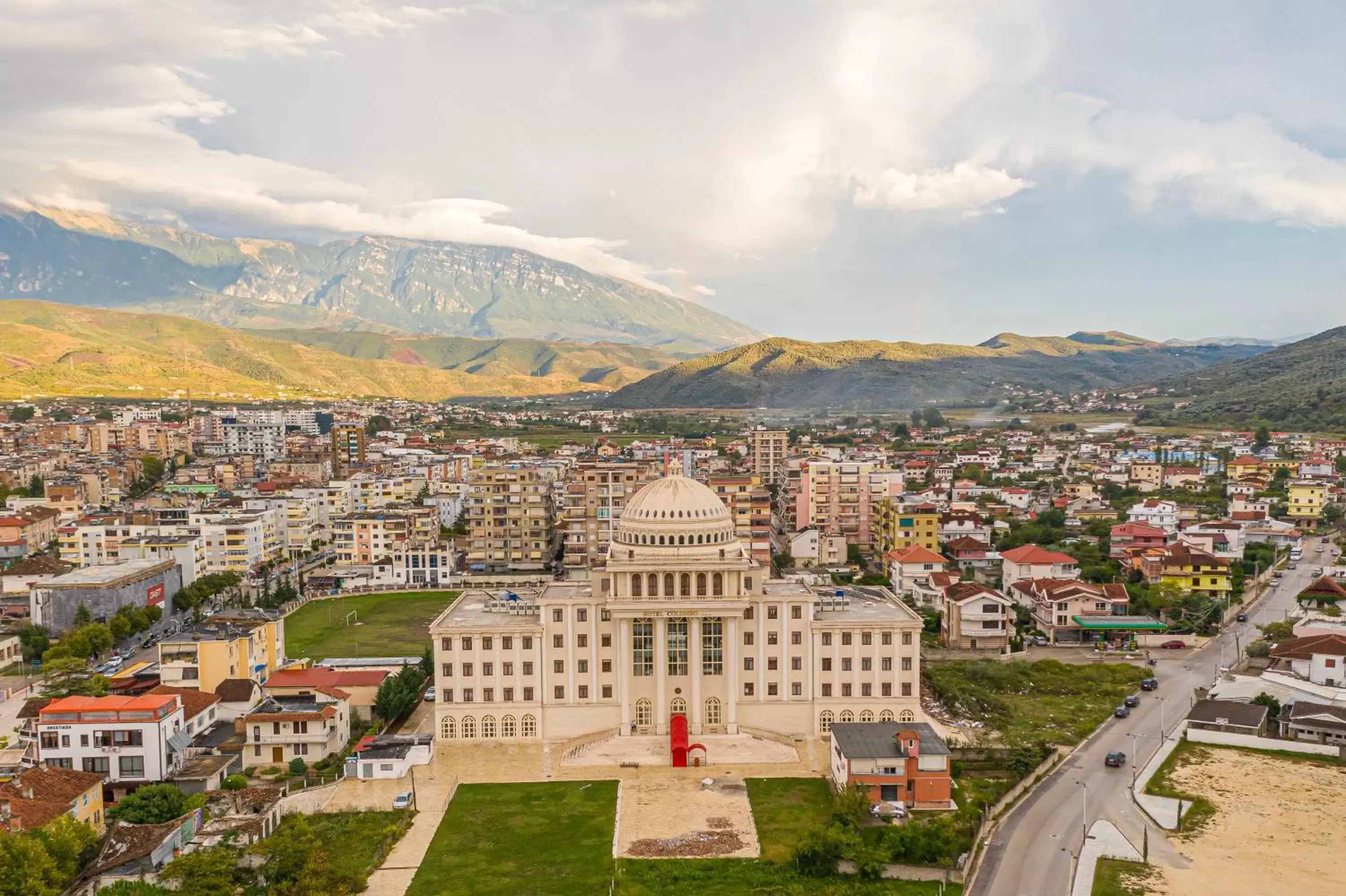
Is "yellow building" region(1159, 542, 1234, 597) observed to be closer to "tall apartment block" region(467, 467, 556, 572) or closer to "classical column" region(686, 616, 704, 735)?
"classical column" region(686, 616, 704, 735)

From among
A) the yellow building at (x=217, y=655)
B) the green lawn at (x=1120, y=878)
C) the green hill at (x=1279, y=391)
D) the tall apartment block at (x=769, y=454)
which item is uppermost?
the green hill at (x=1279, y=391)

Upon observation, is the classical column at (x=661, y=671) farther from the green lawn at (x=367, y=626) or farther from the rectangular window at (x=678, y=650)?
the green lawn at (x=367, y=626)

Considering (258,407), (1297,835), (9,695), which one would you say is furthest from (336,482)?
(258,407)

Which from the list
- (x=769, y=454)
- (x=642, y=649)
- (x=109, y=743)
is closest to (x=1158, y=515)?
(x=769, y=454)

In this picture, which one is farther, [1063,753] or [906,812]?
[1063,753]

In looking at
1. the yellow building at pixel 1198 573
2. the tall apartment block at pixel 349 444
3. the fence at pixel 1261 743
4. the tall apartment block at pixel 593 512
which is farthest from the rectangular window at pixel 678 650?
the tall apartment block at pixel 349 444

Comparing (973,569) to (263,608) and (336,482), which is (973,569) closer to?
(263,608)
